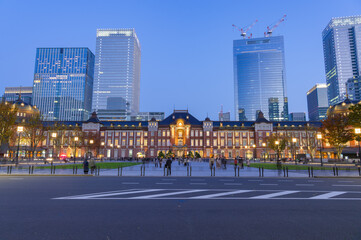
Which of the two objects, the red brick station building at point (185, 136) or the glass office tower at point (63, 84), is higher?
the glass office tower at point (63, 84)

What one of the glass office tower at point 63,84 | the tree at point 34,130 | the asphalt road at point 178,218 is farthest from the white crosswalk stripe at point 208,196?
the glass office tower at point 63,84

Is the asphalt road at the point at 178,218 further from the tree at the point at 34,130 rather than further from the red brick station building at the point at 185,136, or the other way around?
the red brick station building at the point at 185,136

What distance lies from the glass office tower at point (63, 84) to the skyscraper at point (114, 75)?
14.2 meters

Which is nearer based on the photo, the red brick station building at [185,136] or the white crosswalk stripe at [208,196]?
the white crosswalk stripe at [208,196]

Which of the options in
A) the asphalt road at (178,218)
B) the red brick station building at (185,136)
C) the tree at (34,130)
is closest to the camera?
the asphalt road at (178,218)

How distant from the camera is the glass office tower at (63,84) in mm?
178500

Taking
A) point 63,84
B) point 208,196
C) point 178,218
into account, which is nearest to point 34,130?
point 208,196

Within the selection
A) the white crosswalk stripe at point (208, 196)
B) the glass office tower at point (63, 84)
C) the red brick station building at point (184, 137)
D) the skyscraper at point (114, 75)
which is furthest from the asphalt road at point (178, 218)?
the glass office tower at point (63, 84)

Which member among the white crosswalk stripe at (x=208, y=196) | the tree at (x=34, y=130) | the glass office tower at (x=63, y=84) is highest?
the glass office tower at (x=63, y=84)

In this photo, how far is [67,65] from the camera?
19050 cm

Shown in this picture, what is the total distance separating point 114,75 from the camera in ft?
615

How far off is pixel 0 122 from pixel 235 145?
79.0m

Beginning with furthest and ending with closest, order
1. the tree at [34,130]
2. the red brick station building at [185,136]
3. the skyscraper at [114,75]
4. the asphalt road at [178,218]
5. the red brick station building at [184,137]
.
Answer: the skyscraper at [114,75] < the red brick station building at [185,136] < the red brick station building at [184,137] < the tree at [34,130] < the asphalt road at [178,218]

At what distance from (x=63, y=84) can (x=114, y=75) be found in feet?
148
